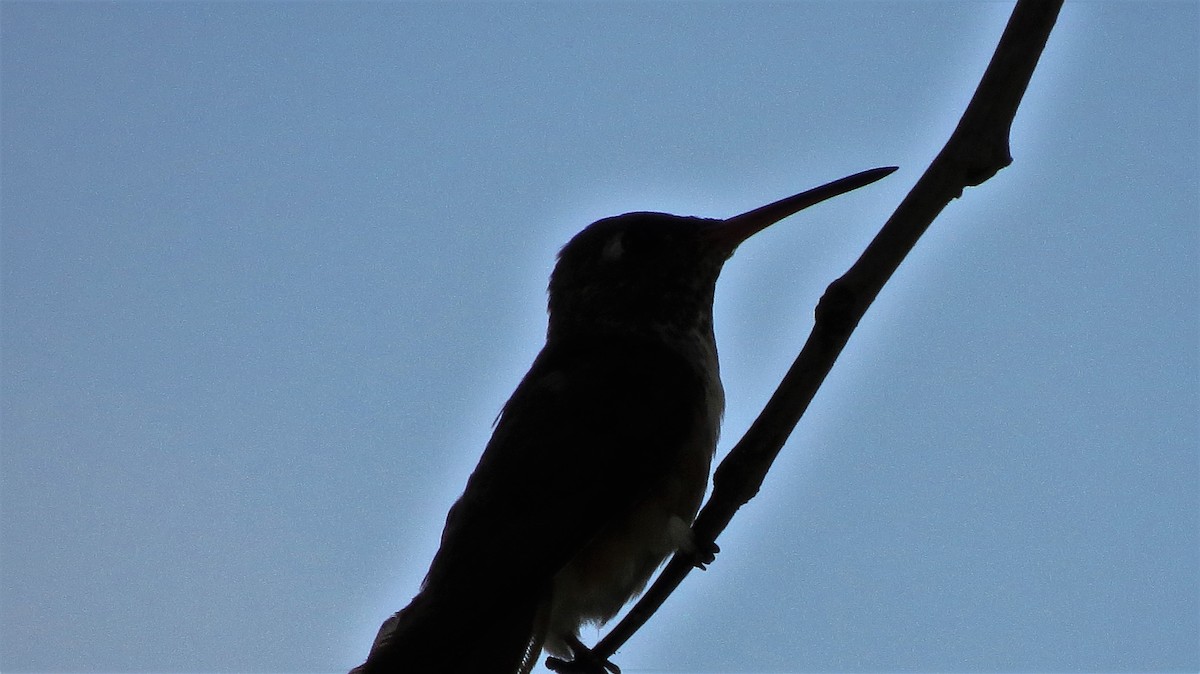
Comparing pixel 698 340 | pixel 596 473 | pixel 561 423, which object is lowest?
pixel 596 473

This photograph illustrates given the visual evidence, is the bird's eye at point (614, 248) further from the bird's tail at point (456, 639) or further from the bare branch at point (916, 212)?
the bare branch at point (916, 212)

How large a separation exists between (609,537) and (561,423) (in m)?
0.59

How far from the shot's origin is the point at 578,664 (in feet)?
16.6

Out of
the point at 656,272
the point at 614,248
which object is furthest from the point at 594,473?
the point at 614,248

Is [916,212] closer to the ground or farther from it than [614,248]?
closer to the ground

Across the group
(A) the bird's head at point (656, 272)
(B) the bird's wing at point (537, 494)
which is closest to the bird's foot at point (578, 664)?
(B) the bird's wing at point (537, 494)

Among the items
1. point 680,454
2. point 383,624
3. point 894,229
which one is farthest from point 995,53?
point 383,624

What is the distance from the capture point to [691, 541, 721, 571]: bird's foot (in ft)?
13.9

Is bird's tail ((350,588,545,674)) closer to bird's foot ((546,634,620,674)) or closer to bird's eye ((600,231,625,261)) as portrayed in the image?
bird's foot ((546,634,620,674))

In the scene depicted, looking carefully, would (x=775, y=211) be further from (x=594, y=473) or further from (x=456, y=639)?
(x=456, y=639)

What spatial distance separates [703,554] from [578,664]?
109 centimetres

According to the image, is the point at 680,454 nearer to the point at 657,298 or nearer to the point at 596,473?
the point at 596,473

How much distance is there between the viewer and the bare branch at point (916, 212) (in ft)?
10.7

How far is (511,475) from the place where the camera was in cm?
499
